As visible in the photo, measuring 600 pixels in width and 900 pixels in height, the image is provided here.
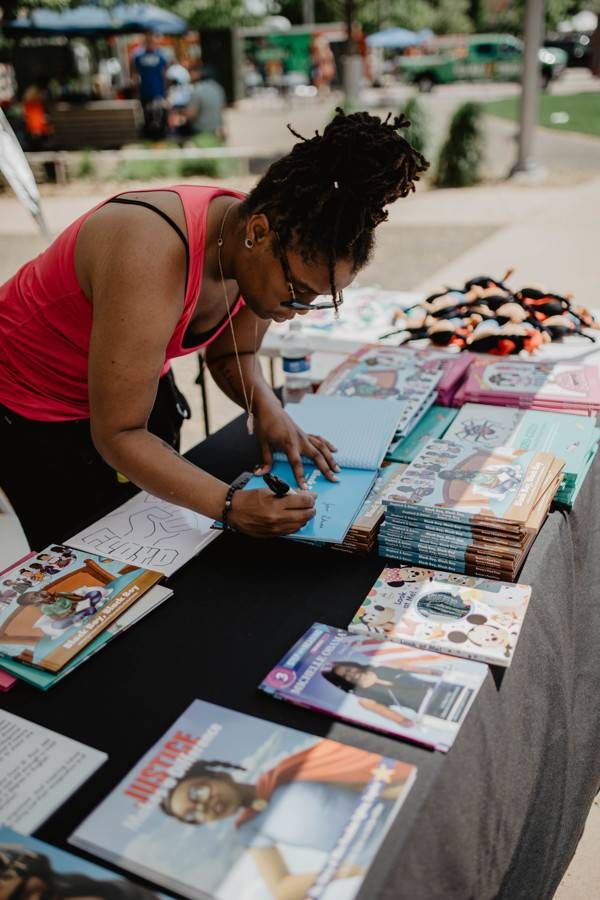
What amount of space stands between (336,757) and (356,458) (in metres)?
0.82

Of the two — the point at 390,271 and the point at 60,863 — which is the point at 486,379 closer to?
the point at 60,863

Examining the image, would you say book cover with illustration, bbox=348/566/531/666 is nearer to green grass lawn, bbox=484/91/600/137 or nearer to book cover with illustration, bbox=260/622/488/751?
book cover with illustration, bbox=260/622/488/751

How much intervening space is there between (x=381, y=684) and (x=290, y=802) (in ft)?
0.81

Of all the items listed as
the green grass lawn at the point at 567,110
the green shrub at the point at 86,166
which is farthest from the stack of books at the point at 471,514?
the green grass lawn at the point at 567,110

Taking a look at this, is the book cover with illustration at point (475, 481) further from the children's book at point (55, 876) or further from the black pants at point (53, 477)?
the children's book at point (55, 876)

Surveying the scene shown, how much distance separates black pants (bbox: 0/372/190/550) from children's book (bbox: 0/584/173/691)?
1.19ft

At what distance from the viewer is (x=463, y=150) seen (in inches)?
375

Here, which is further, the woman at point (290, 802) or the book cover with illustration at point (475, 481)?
the book cover with illustration at point (475, 481)

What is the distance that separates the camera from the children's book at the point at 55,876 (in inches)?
34.5

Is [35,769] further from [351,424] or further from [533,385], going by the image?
[533,385]

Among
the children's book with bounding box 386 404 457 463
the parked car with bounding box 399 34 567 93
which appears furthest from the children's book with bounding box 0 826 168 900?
the parked car with bounding box 399 34 567 93

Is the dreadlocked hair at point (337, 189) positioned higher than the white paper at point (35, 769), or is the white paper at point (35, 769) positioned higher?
the dreadlocked hair at point (337, 189)

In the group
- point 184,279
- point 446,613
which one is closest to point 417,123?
point 184,279

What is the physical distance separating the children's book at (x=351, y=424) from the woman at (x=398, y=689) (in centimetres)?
63
